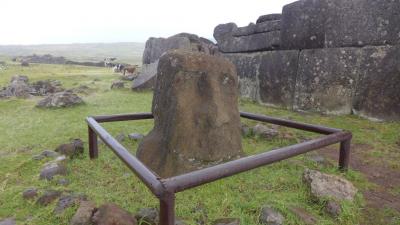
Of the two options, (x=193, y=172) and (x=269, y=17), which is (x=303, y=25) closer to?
(x=269, y=17)

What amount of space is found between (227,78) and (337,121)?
2.86 metres

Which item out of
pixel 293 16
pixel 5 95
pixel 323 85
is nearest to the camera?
pixel 323 85

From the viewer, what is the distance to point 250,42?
382 inches

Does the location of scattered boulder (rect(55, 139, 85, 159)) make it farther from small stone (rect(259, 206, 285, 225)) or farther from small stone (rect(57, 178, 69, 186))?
small stone (rect(259, 206, 285, 225))

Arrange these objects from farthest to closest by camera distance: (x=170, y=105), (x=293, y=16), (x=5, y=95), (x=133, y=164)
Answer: (x=5, y=95) < (x=293, y=16) < (x=170, y=105) < (x=133, y=164)

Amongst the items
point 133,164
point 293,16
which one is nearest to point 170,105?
point 133,164

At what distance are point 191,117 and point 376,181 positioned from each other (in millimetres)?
2167

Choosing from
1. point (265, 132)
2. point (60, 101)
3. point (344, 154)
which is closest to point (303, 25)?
point (265, 132)

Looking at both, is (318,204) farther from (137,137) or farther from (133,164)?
(137,137)

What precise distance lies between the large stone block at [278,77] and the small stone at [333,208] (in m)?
4.92

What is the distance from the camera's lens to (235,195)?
342 centimetres

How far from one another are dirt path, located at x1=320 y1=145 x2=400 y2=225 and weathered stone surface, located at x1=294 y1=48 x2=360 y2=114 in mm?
1865

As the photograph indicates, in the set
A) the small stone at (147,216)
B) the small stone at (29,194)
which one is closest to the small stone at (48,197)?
the small stone at (29,194)

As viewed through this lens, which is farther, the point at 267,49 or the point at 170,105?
the point at 267,49
